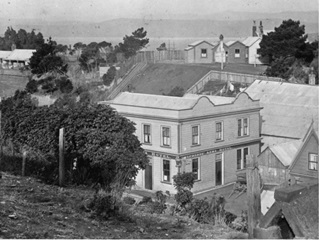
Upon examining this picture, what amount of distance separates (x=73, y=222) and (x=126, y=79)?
4905mm

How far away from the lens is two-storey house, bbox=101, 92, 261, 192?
18.5 ft

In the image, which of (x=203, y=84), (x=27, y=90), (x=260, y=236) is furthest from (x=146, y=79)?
(x=260, y=236)

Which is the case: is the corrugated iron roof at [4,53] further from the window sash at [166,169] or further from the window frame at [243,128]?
the window frame at [243,128]

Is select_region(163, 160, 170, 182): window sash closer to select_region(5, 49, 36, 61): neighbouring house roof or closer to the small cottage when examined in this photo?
select_region(5, 49, 36, 61): neighbouring house roof

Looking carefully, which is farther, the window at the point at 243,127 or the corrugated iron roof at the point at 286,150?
the window at the point at 243,127

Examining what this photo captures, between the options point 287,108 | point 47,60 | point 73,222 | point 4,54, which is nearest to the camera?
point 73,222

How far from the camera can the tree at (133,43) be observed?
21.5ft

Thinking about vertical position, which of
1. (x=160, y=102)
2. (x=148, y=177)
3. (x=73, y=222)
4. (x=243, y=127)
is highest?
(x=160, y=102)

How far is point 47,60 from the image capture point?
8.34 meters

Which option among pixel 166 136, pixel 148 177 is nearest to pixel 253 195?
pixel 166 136

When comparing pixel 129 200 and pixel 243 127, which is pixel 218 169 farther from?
pixel 129 200

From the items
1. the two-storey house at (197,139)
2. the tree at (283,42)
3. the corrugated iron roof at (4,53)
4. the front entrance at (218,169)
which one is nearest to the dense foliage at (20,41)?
the corrugated iron roof at (4,53)

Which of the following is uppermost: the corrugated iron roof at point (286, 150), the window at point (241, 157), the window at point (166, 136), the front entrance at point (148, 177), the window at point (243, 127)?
the window at point (243, 127)

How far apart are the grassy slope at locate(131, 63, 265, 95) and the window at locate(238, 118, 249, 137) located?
2.29 meters
